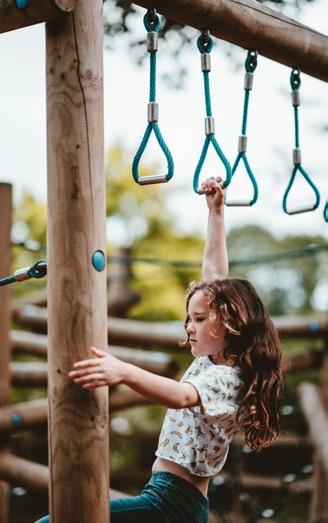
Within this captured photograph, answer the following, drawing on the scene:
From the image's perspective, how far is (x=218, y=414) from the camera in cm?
207

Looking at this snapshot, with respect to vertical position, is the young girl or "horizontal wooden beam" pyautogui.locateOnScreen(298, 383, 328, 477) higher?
the young girl

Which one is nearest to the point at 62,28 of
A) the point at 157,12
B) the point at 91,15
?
the point at 91,15

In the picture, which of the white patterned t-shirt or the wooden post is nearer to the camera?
the wooden post

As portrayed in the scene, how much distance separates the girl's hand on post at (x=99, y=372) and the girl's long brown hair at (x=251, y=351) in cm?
54

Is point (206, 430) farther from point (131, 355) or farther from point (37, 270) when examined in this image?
point (131, 355)

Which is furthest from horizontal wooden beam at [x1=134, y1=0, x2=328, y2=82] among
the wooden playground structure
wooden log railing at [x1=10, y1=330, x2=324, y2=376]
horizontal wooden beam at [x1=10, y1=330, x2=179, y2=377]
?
horizontal wooden beam at [x1=10, y1=330, x2=179, y2=377]

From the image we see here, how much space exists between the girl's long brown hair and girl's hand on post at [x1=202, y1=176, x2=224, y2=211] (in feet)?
0.94

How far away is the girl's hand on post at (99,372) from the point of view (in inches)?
68.6

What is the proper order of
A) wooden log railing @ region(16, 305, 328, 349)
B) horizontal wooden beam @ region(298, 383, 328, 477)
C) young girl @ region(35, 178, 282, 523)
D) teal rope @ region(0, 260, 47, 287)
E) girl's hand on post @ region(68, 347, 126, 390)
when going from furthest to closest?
1. horizontal wooden beam @ region(298, 383, 328, 477)
2. wooden log railing @ region(16, 305, 328, 349)
3. young girl @ region(35, 178, 282, 523)
4. teal rope @ region(0, 260, 47, 287)
5. girl's hand on post @ region(68, 347, 126, 390)

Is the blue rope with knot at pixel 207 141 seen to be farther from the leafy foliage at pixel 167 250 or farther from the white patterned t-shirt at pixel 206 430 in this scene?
the leafy foliage at pixel 167 250

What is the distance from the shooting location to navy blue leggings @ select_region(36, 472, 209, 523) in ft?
7.17

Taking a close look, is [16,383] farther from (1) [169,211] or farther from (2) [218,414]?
(1) [169,211]

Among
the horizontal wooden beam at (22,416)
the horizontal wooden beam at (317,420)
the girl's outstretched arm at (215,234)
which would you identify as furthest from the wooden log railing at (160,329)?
the girl's outstretched arm at (215,234)

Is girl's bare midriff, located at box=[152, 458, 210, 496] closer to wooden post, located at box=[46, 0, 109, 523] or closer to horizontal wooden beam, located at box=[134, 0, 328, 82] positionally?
wooden post, located at box=[46, 0, 109, 523]
